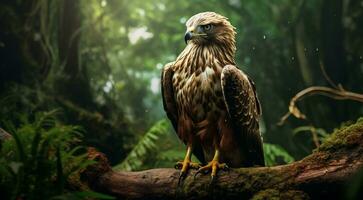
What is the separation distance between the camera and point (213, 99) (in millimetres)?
4695

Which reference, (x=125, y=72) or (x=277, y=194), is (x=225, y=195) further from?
(x=125, y=72)

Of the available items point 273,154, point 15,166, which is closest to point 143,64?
point 273,154

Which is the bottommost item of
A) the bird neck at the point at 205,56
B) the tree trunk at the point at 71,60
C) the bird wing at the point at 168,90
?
the bird wing at the point at 168,90

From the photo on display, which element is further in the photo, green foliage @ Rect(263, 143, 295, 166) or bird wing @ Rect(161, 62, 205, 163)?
green foliage @ Rect(263, 143, 295, 166)

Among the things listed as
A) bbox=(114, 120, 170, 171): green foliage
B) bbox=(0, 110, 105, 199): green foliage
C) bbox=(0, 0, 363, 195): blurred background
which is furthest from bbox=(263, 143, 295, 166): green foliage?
bbox=(0, 110, 105, 199): green foliage

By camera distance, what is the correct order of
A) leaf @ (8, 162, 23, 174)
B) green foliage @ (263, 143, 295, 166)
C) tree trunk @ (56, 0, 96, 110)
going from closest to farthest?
leaf @ (8, 162, 23, 174)
green foliage @ (263, 143, 295, 166)
tree trunk @ (56, 0, 96, 110)

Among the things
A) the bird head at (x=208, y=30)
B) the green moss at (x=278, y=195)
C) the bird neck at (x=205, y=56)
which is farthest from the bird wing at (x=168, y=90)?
the green moss at (x=278, y=195)

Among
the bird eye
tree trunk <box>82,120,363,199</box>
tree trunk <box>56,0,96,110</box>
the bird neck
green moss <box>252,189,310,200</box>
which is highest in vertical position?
tree trunk <box>56,0,96,110</box>

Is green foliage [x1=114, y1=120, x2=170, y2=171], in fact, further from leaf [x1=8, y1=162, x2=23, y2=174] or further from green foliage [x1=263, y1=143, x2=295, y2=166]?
leaf [x1=8, y1=162, x2=23, y2=174]

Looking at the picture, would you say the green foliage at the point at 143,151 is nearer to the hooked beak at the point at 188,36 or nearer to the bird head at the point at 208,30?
the bird head at the point at 208,30

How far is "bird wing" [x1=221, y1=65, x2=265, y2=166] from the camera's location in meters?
4.61

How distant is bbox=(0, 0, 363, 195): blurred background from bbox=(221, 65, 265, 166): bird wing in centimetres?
162

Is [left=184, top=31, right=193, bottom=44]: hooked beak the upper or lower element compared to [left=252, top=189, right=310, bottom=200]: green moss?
upper

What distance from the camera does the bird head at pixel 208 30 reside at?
4.86 meters
